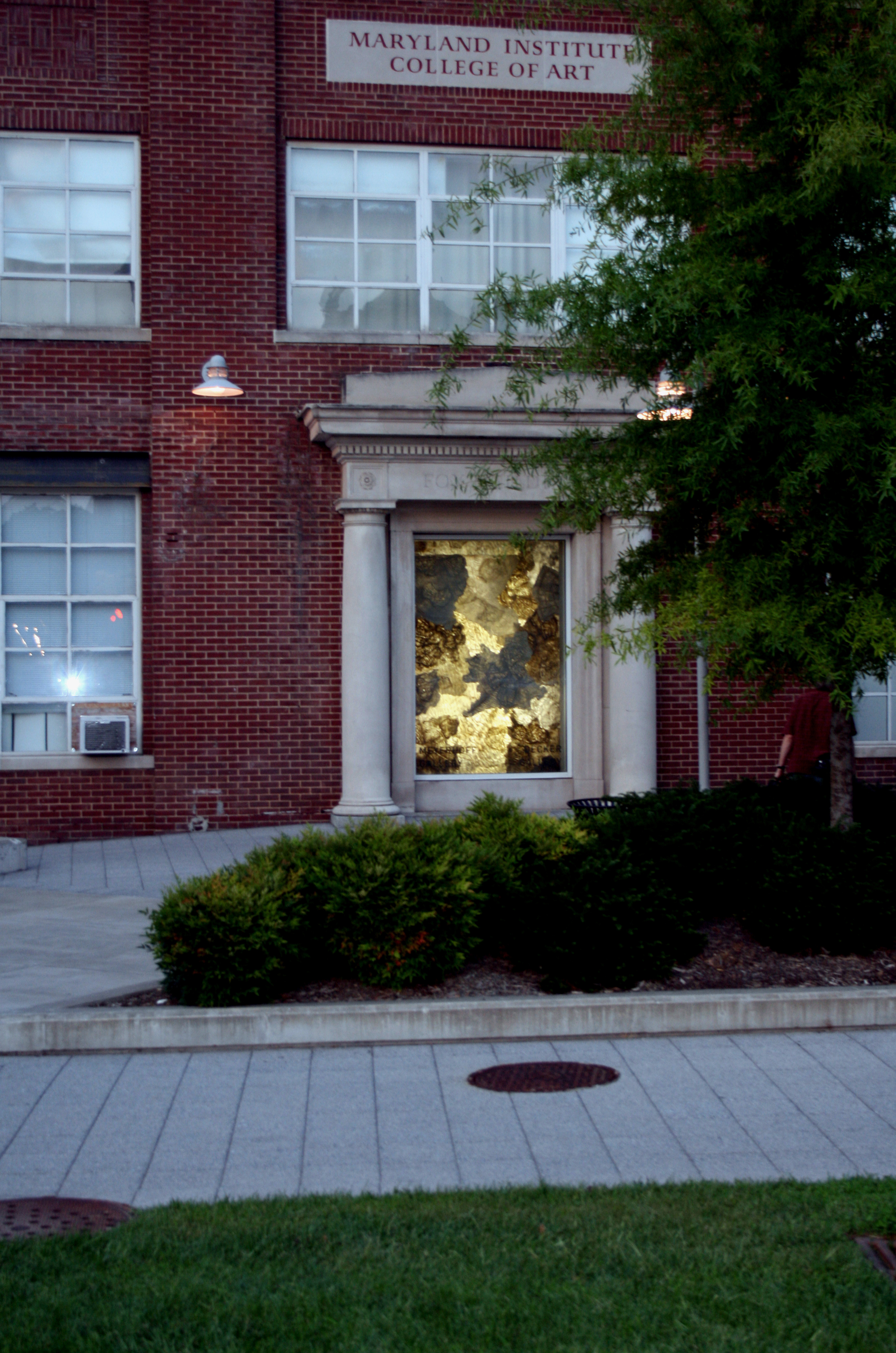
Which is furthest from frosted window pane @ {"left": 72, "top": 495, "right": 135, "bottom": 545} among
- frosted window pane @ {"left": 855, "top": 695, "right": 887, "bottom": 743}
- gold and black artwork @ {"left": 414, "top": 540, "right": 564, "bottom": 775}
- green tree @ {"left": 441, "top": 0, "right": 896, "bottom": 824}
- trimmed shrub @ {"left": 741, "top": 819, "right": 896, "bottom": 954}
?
trimmed shrub @ {"left": 741, "top": 819, "right": 896, "bottom": 954}

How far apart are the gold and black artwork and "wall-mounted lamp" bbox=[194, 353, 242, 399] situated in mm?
2800

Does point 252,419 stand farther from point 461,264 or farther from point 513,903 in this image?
point 513,903

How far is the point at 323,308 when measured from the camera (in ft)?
50.4

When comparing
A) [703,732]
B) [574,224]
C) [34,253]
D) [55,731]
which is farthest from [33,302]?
[703,732]

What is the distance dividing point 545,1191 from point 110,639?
448 inches

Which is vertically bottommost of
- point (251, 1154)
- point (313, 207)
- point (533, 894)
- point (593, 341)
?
point (251, 1154)

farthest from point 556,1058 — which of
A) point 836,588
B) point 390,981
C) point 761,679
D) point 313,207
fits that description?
point 313,207

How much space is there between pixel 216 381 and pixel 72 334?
2.20m

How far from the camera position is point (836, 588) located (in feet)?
26.1

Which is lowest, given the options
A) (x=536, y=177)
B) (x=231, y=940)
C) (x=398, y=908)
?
(x=231, y=940)

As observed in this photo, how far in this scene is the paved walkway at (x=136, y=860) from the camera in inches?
471

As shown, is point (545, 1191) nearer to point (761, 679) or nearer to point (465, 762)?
point (761, 679)

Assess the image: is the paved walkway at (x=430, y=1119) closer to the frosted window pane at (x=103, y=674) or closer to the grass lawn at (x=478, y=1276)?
the grass lawn at (x=478, y=1276)

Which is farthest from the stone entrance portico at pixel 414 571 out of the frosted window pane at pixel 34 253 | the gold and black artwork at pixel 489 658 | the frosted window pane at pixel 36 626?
the frosted window pane at pixel 34 253
